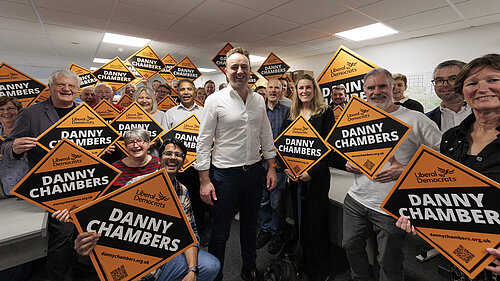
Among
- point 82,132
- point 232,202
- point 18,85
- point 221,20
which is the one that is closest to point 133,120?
point 82,132

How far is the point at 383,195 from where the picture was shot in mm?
1412

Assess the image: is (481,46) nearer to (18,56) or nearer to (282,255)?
(282,255)

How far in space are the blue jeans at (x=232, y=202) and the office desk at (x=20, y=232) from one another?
45.1 inches

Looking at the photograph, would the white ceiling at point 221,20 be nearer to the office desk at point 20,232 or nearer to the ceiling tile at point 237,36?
the ceiling tile at point 237,36

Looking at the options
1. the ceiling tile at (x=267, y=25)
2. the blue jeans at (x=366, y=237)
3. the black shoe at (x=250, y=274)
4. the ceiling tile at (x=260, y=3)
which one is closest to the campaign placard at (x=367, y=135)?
the blue jeans at (x=366, y=237)

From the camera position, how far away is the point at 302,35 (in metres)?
5.50

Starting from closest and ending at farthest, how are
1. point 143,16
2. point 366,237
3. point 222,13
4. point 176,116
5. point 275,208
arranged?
point 366,237
point 275,208
point 176,116
point 222,13
point 143,16

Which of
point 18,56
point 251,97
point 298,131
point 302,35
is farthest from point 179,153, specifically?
point 18,56

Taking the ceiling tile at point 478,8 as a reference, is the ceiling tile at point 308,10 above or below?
above

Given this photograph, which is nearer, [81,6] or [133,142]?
[133,142]

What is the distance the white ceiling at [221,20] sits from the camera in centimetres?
367

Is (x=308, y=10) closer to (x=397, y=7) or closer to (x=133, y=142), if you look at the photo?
(x=397, y=7)

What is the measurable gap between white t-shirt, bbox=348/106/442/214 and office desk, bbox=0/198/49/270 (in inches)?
84.7

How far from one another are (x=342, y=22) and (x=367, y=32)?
3.94 ft
